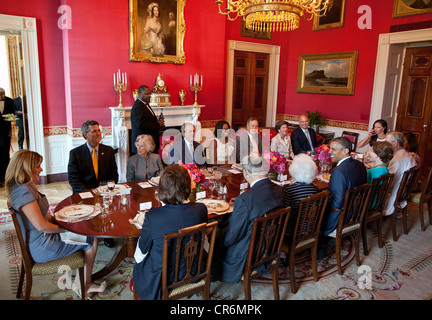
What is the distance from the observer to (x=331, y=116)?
777 cm

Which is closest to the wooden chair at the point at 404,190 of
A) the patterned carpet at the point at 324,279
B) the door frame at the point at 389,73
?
the patterned carpet at the point at 324,279

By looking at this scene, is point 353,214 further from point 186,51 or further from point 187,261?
point 186,51

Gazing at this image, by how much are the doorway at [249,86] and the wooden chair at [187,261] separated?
5908 millimetres

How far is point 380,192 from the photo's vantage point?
142 inches

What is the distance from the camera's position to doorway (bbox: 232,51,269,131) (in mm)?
7847

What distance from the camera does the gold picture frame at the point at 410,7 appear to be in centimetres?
589

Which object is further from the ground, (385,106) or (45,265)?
(385,106)

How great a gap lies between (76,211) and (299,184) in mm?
1909

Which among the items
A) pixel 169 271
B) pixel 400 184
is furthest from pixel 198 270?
pixel 400 184

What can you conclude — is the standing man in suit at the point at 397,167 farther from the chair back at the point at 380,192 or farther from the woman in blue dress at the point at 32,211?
the woman in blue dress at the point at 32,211

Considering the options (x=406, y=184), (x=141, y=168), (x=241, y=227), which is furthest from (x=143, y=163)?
(x=406, y=184)

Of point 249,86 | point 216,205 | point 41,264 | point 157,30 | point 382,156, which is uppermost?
point 157,30

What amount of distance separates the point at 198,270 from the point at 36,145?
15.1ft
